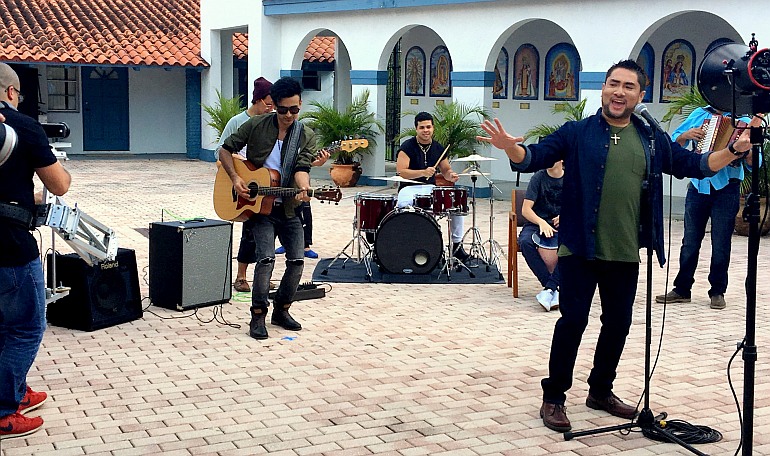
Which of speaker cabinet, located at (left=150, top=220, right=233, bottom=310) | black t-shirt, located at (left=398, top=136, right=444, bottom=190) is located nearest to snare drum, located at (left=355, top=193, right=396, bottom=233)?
black t-shirt, located at (left=398, top=136, right=444, bottom=190)

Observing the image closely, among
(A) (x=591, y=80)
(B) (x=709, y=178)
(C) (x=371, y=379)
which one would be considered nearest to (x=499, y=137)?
(C) (x=371, y=379)

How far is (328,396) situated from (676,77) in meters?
12.4

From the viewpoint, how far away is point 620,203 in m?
5.48

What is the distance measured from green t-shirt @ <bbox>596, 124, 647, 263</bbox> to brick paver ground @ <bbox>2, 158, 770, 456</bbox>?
38.3 inches

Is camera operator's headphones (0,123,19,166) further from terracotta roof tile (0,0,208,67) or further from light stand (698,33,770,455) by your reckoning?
terracotta roof tile (0,0,208,67)

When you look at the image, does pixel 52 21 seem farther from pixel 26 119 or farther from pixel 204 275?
pixel 26 119

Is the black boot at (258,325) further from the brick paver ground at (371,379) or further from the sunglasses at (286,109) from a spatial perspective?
the sunglasses at (286,109)

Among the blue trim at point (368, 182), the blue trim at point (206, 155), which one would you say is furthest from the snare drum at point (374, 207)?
the blue trim at point (206, 155)

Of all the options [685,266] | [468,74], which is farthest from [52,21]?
[685,266]

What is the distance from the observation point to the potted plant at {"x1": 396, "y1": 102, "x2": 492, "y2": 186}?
17.0 metres

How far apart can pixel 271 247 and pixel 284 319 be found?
64 cm

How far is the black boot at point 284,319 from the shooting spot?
25.9 ft

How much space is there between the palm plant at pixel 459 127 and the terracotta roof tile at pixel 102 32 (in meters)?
10.1

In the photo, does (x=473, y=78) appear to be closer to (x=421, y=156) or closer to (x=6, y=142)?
(x=421, y=156)
